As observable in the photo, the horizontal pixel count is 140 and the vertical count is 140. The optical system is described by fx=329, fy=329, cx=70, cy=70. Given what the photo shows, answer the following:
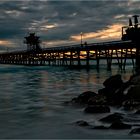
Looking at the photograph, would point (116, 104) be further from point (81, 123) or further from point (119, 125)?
point (119, 125)

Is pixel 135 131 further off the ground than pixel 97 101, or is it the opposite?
pixel 97 101

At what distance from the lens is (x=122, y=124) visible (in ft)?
36.1

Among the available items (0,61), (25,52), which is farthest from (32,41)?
(0,61)

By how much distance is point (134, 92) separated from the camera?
1502cm

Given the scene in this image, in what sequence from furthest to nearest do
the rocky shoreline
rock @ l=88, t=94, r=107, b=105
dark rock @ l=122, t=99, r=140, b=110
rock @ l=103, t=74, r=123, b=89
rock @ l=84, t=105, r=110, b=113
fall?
rock @ l=103, t=74, r=123, b=89, rock @ l=88, t=94, r=107, b=105, dark rock @ l=122, t=99, r=140, b=110, rock @ l=84, t=105, r=110, b=113, the rocky shoreline

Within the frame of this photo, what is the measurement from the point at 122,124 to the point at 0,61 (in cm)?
12914

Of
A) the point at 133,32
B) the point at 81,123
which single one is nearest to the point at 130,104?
the point at 81,123

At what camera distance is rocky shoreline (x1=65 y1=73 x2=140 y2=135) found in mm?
11221

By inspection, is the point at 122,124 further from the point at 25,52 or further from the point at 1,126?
the point at 25,52

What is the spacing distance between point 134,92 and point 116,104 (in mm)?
987

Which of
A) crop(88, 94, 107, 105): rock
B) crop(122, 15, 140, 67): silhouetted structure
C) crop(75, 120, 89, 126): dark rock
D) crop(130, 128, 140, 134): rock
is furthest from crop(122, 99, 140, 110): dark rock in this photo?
crop(122, 15, 140, 67): silhouetted structure

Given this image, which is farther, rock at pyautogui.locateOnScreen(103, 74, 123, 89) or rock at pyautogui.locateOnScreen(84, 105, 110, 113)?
rock at pyautogui.locateOnScreen(103, 74, 123, 89)

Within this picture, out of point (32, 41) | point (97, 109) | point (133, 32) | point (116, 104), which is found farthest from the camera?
point (32, 41)

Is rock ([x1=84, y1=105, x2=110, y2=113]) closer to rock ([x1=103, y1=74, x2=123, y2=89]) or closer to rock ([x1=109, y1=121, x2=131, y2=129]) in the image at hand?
rock ([x1=109, y1=121, x2=131, y2=129])
